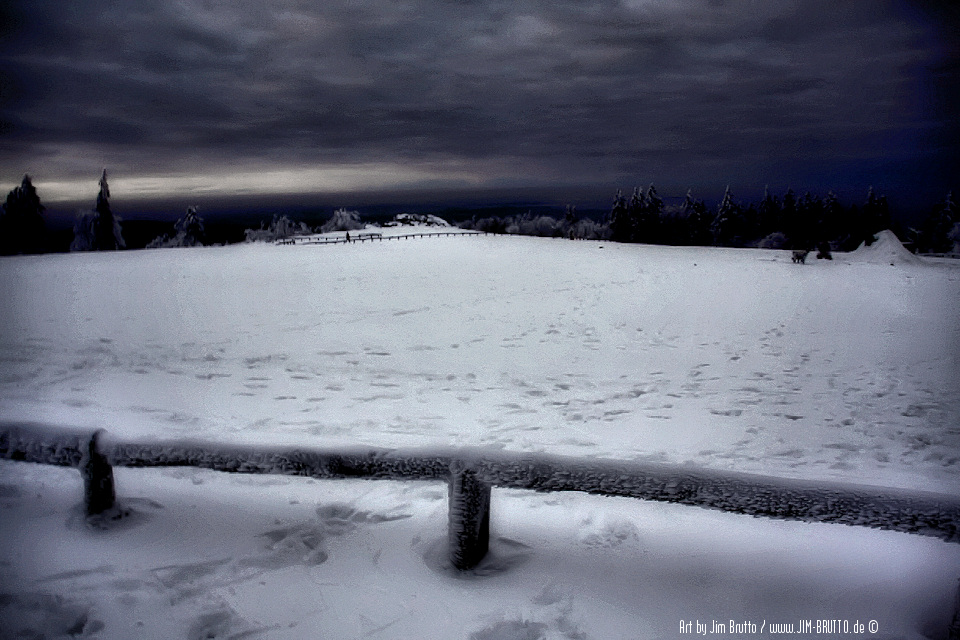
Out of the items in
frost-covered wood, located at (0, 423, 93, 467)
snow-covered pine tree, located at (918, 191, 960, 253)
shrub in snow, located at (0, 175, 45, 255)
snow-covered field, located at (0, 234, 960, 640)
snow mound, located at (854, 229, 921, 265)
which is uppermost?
snow-covered pine tree, located at (918, 191, 960, 253)

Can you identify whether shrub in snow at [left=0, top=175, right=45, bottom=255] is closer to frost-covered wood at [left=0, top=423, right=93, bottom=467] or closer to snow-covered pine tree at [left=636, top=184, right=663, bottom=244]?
frost-covered wood at [left=0, top=423, right=93, bottom=467]

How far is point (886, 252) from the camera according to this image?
78.0ft

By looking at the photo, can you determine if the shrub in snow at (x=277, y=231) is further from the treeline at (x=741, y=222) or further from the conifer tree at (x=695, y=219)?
the conifer tree at (x=695, y=219)

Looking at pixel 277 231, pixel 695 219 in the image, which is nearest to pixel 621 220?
pixel 695 219

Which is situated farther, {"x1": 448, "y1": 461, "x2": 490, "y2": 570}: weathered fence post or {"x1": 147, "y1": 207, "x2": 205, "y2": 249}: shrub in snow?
{"x1": 147, "y1": 207, "x2": 205, "y2": 249}: shrub in snow

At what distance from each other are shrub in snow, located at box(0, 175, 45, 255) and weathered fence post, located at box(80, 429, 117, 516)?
1.98 m

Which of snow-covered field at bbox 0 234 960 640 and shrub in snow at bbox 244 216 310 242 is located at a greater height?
shrub in snow at bbox 244 216 310 242

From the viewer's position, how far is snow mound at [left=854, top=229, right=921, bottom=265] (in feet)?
74.6

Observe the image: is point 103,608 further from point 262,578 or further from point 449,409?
point 449,409

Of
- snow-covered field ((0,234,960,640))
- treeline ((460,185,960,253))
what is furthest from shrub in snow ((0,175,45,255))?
treeline ((460,185,960,253))

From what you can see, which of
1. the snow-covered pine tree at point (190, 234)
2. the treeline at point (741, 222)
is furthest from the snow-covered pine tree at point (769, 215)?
the snow-covered pine tree at point (190, 234)

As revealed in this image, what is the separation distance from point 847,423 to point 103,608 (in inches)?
256

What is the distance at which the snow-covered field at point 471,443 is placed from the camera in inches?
106

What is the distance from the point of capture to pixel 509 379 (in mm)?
7102
